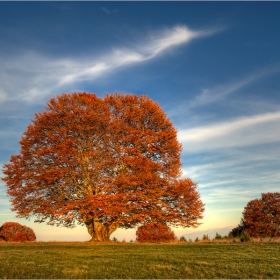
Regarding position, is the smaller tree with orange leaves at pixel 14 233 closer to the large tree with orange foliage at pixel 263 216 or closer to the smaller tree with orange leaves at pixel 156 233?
the smaller tree with orange leaves at pixel 156 233

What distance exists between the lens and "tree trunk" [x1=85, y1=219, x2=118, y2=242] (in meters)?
26.7

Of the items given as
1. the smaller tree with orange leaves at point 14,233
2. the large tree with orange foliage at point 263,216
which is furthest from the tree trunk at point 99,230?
the large tree with orange foliage at point 263,216

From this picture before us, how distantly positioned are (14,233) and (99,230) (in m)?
8.47

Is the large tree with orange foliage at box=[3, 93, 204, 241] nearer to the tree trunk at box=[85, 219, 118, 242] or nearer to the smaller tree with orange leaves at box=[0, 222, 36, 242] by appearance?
the tree trunk at box=[85, 219, 118, 242]

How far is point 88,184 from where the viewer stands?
26609mm

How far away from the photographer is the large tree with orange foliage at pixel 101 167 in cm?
2536

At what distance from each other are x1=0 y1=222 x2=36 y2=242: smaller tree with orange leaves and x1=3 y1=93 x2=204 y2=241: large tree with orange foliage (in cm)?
341

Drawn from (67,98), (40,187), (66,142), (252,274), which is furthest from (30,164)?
(252,274)

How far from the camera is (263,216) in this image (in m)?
31.0

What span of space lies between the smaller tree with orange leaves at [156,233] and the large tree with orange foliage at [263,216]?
8897mm

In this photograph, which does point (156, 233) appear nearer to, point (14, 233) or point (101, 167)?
point (101, 167)

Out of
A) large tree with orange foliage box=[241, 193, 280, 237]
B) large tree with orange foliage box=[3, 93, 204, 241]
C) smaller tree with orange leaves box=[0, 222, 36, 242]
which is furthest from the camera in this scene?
large tree with orange foliage box=[241, 193, 280, 237]

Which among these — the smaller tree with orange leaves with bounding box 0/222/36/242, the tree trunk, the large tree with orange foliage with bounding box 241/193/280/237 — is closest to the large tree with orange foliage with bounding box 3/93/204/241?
the tree trunk

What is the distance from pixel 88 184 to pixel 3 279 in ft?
60.1
